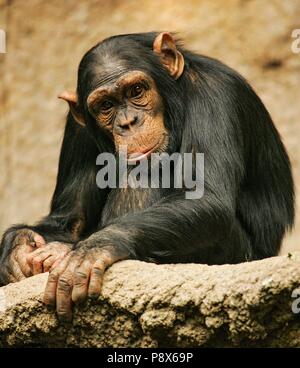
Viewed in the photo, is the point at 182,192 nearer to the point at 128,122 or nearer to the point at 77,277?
the point at 128,122

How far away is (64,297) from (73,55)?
6720 mm

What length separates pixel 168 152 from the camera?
23.2 feet

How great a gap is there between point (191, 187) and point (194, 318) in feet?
6.01

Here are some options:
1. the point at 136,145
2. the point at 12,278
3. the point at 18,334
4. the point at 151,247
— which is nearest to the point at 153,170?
the point at 136,145

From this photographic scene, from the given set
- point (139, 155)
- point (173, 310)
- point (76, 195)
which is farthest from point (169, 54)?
point (173, 310)

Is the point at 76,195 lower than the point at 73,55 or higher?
lower

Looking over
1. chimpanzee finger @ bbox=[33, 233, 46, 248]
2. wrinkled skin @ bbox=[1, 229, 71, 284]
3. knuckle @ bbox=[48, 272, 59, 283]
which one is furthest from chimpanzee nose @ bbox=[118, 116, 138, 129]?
knuckle @ bbox=[48, 272, 59, 283]

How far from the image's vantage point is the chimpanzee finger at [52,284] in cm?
547

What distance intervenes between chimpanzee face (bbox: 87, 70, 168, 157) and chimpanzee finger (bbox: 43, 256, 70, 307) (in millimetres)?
1550

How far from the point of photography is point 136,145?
6.94 metres

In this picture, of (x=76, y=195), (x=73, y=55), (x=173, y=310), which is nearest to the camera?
(x=173, y=310)

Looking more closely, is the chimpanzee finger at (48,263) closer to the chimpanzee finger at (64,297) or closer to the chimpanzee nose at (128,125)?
the chimpanzee finger at (64,297)

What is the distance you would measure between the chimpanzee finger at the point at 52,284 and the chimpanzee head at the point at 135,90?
1.53m
